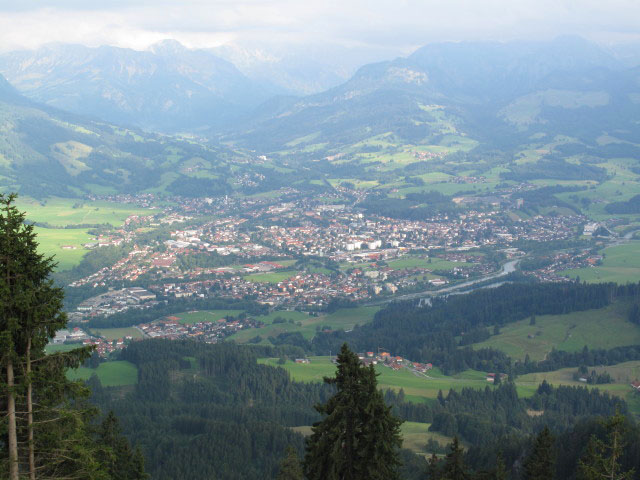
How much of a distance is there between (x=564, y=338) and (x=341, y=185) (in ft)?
404

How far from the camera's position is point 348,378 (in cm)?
1442

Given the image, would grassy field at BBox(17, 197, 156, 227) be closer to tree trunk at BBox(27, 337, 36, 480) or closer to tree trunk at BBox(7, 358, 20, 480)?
tree trunk at BBox(27, 337, 36, 480)

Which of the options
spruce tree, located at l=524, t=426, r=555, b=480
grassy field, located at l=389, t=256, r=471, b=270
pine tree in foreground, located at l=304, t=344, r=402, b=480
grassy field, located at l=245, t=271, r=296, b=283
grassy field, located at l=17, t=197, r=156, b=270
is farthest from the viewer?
grassy field, located at l=17, t=197, r=156, b=270

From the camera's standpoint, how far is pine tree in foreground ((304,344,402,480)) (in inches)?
564

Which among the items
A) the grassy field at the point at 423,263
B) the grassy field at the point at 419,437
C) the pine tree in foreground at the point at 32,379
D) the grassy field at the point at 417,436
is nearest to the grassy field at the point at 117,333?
the grassy field at the point at 417,436

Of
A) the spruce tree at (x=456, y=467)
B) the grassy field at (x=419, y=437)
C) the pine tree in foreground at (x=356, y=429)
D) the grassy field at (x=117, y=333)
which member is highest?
the grassy field at (x=117, y=333)

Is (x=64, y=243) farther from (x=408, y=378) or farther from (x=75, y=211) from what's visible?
(x=408, y=378)

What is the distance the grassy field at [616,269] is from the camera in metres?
97.2

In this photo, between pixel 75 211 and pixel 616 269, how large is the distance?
392 ft

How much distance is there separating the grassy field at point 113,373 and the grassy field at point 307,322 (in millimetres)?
15968

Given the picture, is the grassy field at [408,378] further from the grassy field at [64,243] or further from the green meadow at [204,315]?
the grassy field at [64,243]

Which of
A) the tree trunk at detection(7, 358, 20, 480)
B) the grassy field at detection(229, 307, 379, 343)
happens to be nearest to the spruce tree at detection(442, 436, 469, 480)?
the tree trunk at detection(7, 358, 20, 480)

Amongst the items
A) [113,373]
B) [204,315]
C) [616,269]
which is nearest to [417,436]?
[113,373]

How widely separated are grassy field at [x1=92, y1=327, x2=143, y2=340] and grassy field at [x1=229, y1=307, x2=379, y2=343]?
1145 centimetres
